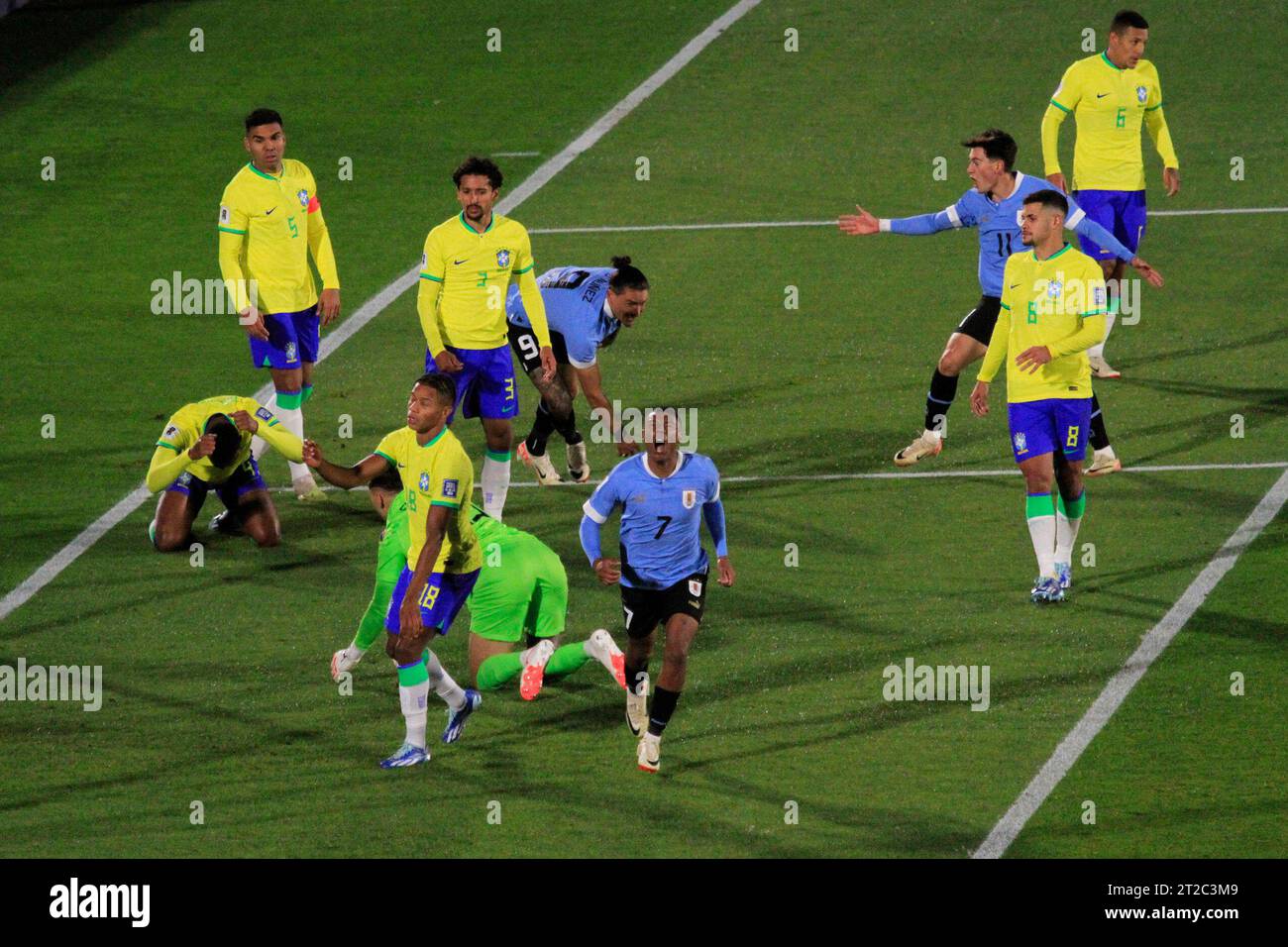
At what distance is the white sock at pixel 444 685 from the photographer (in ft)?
42.3

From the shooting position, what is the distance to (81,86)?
2986 cm

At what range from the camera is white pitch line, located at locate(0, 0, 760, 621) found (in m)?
16.2

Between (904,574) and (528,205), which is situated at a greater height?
(528,205)

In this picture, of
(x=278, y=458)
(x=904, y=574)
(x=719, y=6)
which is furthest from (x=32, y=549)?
(x=719, y=6)

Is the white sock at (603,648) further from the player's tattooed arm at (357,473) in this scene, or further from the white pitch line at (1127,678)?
the white pitch line at (1127,678)

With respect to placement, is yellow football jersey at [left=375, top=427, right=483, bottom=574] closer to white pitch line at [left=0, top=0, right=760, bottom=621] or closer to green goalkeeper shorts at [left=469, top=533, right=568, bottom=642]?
green goalkeeper shorts at [left=469, top=533, right=568, bottom=642]

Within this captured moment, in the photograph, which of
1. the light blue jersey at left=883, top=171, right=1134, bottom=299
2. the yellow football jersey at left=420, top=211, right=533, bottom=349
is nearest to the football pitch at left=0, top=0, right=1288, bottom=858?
the yellow football jersey at left=420, top=211, right=533, bottom=349

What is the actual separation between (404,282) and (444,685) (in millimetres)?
10766

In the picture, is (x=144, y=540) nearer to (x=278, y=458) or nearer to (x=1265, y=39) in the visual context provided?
(x=278, y=458)

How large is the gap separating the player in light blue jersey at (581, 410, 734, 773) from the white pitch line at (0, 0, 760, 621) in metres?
4.93

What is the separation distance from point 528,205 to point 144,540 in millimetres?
9281

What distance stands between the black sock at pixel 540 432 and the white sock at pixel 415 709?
16.6ft

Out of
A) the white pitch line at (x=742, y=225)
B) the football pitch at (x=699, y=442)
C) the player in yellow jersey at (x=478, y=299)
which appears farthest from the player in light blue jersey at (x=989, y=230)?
the white pitch line at (x=742, y=225)
